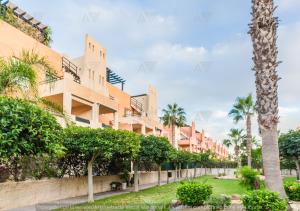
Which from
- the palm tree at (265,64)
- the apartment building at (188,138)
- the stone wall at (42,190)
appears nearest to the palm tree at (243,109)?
the apartment building at (188,138)

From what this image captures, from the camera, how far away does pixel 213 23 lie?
1348cm

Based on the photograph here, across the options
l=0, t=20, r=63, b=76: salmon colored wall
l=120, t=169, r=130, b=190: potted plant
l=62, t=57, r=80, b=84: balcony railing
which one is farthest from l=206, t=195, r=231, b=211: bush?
l=62, t=57, r=80, b=84: balcony railing

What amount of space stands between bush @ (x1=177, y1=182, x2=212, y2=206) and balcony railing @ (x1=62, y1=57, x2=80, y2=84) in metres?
17.1

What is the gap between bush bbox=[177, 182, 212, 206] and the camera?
10.8 m

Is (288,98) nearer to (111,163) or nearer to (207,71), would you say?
(207,71)

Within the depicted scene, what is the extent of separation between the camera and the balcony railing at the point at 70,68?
26500 mm

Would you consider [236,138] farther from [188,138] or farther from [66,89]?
[66,89]

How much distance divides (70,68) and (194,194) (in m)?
19.5

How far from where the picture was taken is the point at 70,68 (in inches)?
1077

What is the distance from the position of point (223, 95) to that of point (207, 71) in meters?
3.07

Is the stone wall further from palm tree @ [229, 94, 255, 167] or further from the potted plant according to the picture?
palm tree @ [229, 94, 255, 167]

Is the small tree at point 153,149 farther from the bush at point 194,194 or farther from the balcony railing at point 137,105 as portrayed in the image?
the balcony railing at point 137,105

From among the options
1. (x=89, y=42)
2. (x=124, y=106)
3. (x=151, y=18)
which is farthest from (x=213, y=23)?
(x=124, y=106)

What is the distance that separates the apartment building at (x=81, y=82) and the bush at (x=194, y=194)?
18.7ft
